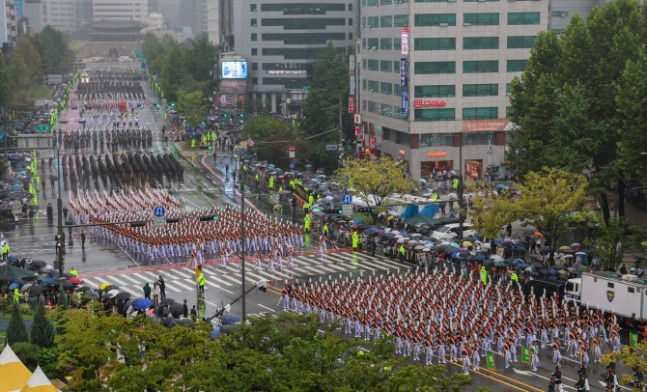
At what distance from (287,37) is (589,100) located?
350 ft

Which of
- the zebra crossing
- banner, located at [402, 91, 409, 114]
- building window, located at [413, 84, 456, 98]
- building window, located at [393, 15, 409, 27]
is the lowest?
the zebra crossing

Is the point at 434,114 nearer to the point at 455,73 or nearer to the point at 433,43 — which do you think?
the point at 455,73

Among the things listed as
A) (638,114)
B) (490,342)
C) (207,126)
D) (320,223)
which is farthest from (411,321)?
(207,126)

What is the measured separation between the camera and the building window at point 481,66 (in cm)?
9031

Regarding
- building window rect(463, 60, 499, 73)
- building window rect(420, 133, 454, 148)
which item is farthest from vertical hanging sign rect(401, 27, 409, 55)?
building window rect(420, 133, 454, 148)

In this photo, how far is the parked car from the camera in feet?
208

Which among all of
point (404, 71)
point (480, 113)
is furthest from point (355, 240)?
point (480, 113)

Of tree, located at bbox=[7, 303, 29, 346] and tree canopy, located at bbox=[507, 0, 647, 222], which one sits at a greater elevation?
tree canopy, located at bbox=[507, 0, 647, 222]

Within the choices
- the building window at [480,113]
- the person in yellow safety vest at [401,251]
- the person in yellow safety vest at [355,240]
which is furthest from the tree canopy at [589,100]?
the building window at [480,113]

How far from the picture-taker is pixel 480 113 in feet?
301

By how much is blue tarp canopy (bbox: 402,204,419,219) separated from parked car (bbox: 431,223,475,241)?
14.7 feet

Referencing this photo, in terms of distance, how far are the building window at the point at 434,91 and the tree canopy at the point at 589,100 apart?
79.5 feet

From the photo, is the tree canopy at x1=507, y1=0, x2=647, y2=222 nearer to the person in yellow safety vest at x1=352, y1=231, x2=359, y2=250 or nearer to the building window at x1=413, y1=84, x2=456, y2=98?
the person in yellow safety vest at x1=352, y1=231, x2=359, y2=250

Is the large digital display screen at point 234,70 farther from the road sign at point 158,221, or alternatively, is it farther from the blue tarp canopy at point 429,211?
the road sign at point 158,221
